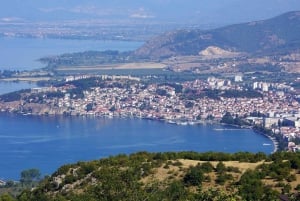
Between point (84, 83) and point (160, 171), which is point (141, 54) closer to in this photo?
point (84, 83)

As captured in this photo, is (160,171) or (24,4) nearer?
(160,171)

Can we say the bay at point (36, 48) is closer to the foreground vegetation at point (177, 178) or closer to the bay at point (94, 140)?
the bay at point (94, 140)

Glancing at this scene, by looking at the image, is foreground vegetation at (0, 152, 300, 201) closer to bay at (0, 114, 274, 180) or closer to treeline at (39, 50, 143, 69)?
bay at (0, 114, 274, 180)

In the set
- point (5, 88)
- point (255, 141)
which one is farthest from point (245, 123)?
point (5, 88)

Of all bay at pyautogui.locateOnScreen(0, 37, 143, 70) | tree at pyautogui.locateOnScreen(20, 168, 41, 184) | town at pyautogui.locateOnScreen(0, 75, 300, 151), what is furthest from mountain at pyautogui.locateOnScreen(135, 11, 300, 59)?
tree at pyautogui.locateOnScreen(20, 168, 41, 184)

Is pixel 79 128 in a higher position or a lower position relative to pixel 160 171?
lower

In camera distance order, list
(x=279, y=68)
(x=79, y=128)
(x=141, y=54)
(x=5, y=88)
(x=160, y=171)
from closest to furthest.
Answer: (x=160, y=171), (x=79, y=128), (x=5, y=88), (x=279, y=68), (x=141, y=54)
